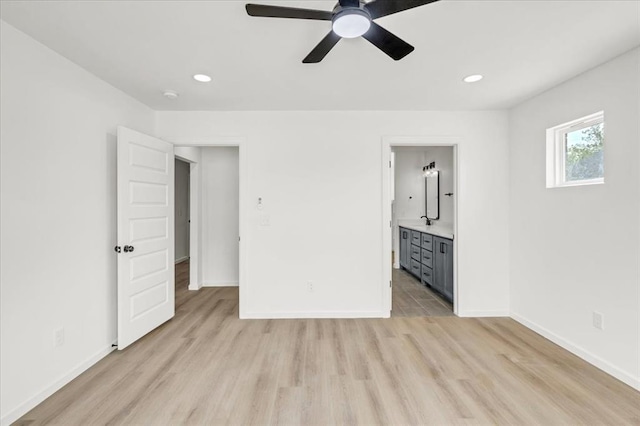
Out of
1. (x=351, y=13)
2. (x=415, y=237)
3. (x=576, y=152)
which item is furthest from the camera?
(x=415, y=237)

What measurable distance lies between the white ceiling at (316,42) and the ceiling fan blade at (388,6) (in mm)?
404

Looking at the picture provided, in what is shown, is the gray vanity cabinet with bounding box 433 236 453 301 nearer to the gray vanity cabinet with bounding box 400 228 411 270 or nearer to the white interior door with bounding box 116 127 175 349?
the gray vanity cabinet with bounding box 400 228 411 270

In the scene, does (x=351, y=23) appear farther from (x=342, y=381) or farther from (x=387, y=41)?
(x=342, y=381)

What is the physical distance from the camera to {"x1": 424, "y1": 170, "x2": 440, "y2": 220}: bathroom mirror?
206 inches

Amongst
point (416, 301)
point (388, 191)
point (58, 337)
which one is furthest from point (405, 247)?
point (58, 337)

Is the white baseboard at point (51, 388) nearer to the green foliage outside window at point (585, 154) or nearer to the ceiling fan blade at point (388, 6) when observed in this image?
the ceiling fan blade at point (388, 6)

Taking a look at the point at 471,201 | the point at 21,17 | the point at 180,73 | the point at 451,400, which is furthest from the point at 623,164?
the point at 21,17

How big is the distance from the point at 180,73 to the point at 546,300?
13.2 ft

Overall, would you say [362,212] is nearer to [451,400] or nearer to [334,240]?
[334,240]

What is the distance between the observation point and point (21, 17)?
66.8 inches

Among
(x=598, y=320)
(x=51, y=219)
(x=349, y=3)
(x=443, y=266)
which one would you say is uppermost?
(x=349, y=3)

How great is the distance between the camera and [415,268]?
4941 mm

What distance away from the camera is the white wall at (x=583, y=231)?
2.08 meters

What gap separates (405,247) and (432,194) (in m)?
1.15
